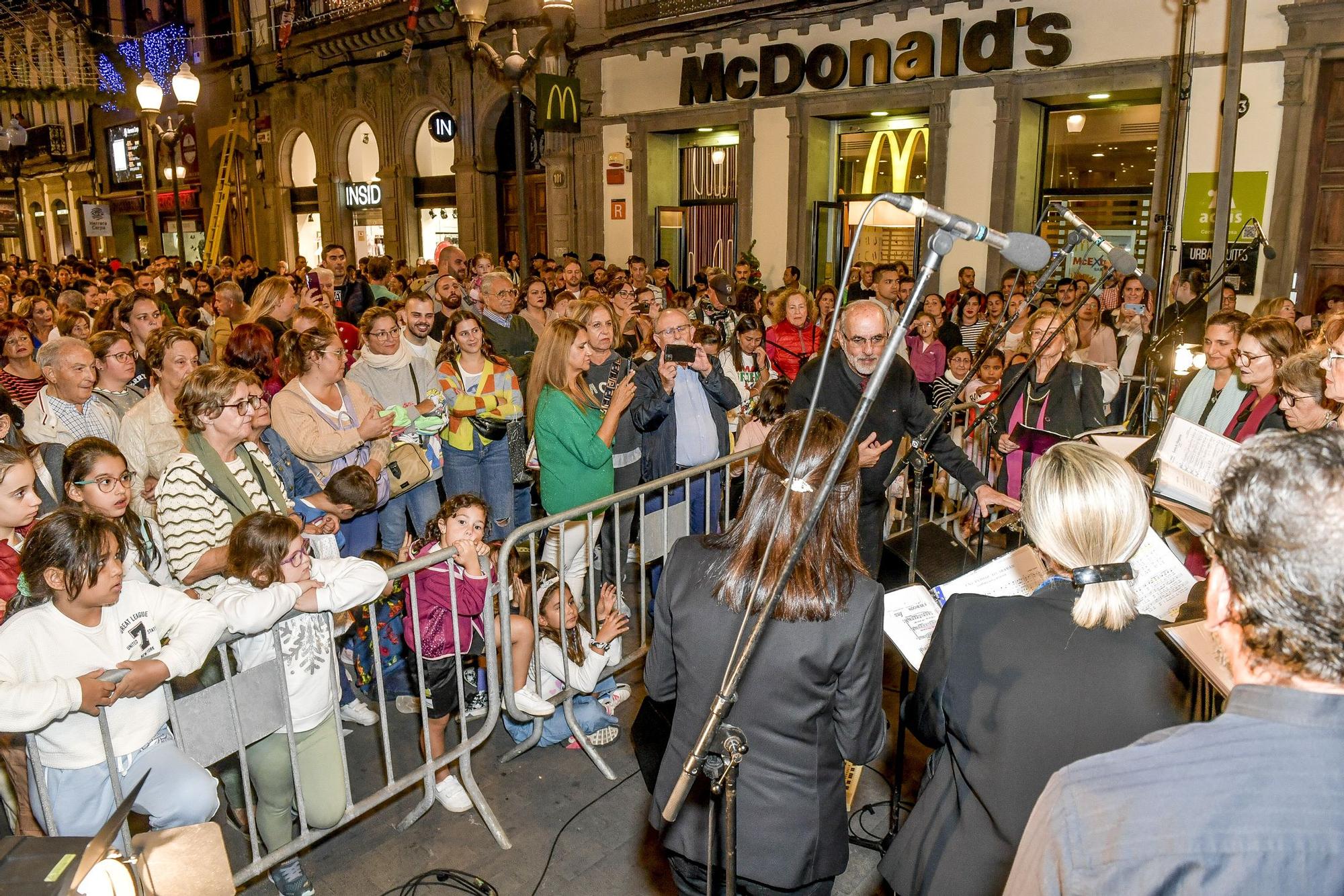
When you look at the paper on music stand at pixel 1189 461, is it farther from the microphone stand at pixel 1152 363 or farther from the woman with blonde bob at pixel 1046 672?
the microphone stand at pixel 1152 363

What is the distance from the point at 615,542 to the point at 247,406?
1.81 meters

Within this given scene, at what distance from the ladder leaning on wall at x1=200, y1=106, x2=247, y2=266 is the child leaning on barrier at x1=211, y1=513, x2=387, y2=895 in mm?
27470

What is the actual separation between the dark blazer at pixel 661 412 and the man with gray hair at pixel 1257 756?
4.21 m

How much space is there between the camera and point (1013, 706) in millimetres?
1988

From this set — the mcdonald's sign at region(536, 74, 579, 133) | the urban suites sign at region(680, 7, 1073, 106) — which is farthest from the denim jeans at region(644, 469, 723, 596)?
the mcdonald's sign at region(536, 74, 579, 133)

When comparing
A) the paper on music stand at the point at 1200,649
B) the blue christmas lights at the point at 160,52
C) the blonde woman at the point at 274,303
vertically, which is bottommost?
the paper on music stand at the point at 1200,649

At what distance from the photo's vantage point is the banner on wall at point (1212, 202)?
1059 cm

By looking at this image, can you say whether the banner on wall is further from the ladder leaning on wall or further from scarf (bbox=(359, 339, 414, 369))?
the ladder leaning on wall

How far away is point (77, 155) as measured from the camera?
36219 mm

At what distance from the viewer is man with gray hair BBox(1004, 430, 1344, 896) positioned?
1.07 m

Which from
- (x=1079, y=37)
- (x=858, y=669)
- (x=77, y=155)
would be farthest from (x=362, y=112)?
(x=858, y=669)

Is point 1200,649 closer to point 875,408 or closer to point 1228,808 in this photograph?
point 1228,808

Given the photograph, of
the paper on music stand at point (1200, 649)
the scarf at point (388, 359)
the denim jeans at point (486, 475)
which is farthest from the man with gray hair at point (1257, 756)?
the scarf at point (388, 359)

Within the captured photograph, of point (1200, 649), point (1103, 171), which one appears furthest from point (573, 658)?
point (1103, 171)
